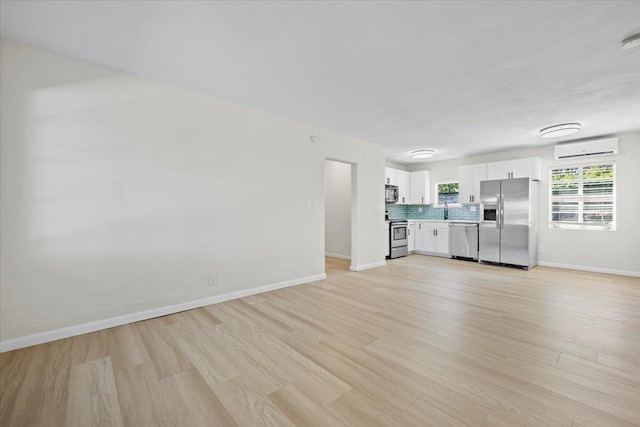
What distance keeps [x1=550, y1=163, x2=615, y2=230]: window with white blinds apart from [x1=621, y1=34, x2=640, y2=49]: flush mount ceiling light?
3994 mm

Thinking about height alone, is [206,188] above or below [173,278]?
above

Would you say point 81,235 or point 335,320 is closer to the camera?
point 81,235

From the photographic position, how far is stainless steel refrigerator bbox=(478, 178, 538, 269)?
5.40 m

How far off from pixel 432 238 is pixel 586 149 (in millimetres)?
3362

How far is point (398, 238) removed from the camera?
6727 millimetres

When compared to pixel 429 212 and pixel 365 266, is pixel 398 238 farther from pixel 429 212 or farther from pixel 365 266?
pixel 365 266

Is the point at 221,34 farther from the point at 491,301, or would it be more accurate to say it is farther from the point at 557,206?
the point at 557,206

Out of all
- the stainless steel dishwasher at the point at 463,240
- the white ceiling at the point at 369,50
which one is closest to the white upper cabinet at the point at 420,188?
the stainless steel dishwasher at the point at 463,240

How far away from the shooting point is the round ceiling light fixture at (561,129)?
424 cm

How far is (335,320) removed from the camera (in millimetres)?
2844

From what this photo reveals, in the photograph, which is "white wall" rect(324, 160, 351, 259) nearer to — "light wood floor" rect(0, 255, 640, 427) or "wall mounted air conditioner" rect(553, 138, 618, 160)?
"light wood floor" rect(0, 255, 640, 427)

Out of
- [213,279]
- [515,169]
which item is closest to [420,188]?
[515,169]

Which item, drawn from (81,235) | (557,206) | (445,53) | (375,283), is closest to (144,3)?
(81,235)

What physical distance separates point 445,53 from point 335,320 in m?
2.73
